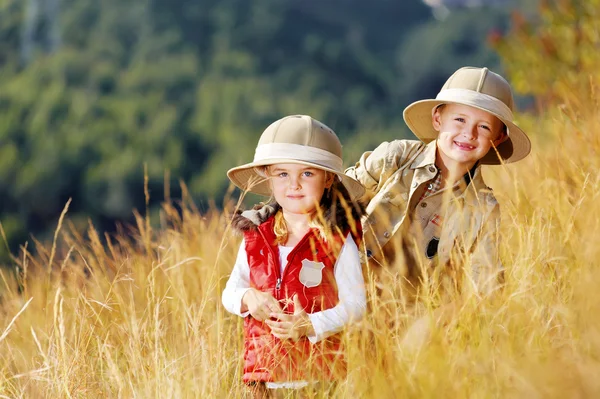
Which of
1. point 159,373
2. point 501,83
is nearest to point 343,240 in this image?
point 159,373

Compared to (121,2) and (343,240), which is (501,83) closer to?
(343,240)

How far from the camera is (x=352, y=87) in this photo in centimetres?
6844

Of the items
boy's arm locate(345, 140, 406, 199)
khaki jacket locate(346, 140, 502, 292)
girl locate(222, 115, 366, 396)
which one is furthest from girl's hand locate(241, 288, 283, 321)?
boy's arm locate(345, 140, 406, 199)

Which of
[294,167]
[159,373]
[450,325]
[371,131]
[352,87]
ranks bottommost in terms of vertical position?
[159,373]

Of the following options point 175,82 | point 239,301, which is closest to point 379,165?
point 239,301

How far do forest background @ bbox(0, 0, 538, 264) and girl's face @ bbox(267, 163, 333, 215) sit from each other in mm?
43065

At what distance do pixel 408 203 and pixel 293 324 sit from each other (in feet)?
2.77

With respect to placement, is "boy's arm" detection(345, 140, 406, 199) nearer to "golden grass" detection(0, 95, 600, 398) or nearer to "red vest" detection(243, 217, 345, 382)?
"golden grass" detection(0, 95, 600, 398)

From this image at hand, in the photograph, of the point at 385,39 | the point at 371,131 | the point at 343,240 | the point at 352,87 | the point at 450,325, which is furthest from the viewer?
the point at 385,39

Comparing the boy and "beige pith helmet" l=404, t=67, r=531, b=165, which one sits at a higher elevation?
"beige pith helmet" l=404, t=67, r=531, b=165

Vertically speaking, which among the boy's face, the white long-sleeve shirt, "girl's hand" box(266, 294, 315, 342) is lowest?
"girl's hand" box(266, 294, 315, 342)

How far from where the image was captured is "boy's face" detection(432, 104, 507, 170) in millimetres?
2791

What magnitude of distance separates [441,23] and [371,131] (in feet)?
101

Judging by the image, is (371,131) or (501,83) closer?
(501,83)
